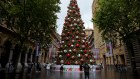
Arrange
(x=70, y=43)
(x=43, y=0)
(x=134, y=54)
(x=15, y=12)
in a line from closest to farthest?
(x=15, y=12), (x=43, y=0), (x=70, y=43), (x=134, y=54)

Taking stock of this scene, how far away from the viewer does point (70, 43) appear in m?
30.9

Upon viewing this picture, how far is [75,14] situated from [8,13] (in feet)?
55.1

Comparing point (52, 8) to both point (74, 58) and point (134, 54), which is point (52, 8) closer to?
point (74, 58)

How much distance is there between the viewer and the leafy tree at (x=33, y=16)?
19641mm

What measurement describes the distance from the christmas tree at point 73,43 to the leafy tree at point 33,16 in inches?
295

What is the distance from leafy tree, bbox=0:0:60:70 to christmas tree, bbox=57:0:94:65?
7.48 metres

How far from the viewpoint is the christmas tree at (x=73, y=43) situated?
97.6 ft

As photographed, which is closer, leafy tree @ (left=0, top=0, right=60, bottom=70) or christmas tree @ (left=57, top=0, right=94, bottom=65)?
leafy tree @ (left=0, top=0, right=60, bottom=70)

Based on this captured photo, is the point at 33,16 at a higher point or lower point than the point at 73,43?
higher

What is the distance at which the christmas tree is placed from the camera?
97.6 ft

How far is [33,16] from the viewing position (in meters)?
Result: 20.9

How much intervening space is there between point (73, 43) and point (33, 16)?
12.1 m

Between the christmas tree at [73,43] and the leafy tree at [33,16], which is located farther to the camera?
the christmas tree at [73,43]

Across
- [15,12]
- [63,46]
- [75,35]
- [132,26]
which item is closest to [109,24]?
[132,26]
